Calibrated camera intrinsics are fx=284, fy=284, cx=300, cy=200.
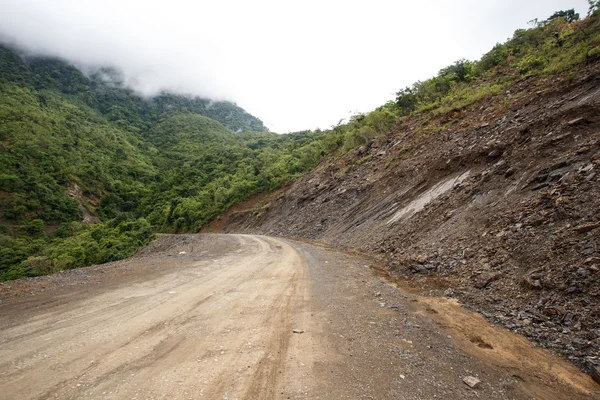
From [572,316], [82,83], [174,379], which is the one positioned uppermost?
[82,83]

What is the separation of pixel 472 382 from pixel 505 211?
6935 mm

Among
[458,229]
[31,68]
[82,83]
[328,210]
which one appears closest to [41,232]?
[328,210]

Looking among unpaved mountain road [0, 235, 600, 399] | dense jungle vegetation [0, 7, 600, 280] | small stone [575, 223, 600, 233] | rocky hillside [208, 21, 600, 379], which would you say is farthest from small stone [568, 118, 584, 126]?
unpaved mountain road [0, 235, 600, 399]

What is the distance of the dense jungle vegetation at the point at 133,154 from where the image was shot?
2367cm

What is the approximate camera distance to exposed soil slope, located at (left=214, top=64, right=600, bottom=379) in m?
5.14

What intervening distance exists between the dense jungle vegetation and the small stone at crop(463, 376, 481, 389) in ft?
56.1

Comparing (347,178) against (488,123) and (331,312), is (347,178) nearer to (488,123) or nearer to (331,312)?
(488,123)

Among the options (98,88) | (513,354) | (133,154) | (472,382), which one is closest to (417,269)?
(513,354)

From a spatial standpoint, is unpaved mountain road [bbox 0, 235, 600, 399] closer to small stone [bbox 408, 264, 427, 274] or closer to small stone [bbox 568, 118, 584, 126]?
small stone [bbox 408, 264, 427, 274]

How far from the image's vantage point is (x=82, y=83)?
145 m

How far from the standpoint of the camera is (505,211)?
871 cm

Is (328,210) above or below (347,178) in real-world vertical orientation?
below

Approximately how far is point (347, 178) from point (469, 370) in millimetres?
22844

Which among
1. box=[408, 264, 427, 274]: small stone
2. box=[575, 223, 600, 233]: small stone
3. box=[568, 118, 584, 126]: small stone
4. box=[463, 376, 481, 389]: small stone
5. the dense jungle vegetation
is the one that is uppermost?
the dense jungle vegetation
